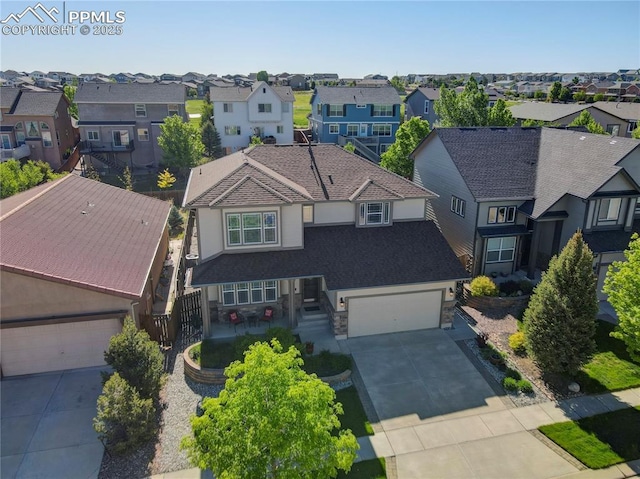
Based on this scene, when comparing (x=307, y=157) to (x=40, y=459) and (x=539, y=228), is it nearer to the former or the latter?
(x=539, y=228)

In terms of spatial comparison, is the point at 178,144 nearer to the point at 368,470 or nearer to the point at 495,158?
the point at 495,158

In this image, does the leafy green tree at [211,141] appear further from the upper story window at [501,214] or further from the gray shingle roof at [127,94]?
the upper story window at [501,214]

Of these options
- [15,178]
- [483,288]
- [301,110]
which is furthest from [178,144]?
[301,110]

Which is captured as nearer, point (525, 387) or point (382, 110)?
point (525, 387)

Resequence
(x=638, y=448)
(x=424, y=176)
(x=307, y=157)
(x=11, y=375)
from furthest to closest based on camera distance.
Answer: (x=424, y=176) < (x=307, y=157) < (x=11, y=375) < (x=638, y=448)

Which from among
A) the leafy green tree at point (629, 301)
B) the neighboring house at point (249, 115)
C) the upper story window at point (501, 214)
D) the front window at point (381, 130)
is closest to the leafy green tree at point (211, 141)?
the neighboring house at point (249, 115)

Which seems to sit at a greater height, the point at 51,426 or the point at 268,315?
the point at 268,315

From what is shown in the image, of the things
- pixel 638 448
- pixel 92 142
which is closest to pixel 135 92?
pixel 92 142
